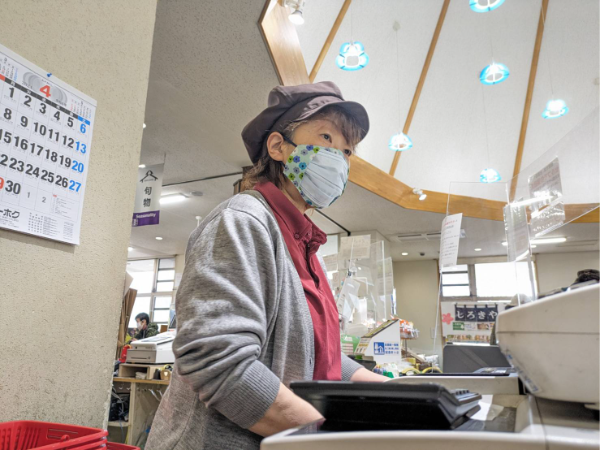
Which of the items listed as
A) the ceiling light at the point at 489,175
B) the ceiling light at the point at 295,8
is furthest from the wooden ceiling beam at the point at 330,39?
the ceiling light at the point at 489,175

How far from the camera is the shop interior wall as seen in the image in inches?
47.7

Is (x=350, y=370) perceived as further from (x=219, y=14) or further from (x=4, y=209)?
(x=219, y=14)

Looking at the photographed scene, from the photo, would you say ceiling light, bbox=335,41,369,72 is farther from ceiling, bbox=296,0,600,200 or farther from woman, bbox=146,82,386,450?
woman, bbox=146,82,386,450

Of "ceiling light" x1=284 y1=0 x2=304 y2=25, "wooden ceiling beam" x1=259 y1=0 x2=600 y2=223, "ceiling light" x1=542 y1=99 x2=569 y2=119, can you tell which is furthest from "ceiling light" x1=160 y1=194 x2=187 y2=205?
"ceiling light" x1=542 y1=99 x2=569 y2=119

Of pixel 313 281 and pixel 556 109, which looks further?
pixel 556 109

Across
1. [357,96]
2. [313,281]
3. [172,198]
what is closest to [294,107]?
[313,281]

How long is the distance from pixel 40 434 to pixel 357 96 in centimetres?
580

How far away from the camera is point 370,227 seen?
27.6ft

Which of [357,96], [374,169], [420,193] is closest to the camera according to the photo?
[357,96]

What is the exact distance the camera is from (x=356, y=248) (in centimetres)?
407

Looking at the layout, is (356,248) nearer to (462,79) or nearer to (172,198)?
(172,198)

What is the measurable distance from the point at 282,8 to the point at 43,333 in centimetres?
320

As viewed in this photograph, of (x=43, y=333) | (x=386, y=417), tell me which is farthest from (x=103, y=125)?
(x=386, y=417)

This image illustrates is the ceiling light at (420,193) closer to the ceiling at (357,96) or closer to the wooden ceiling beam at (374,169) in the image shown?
the wooden ceiling beam at (374,169)
